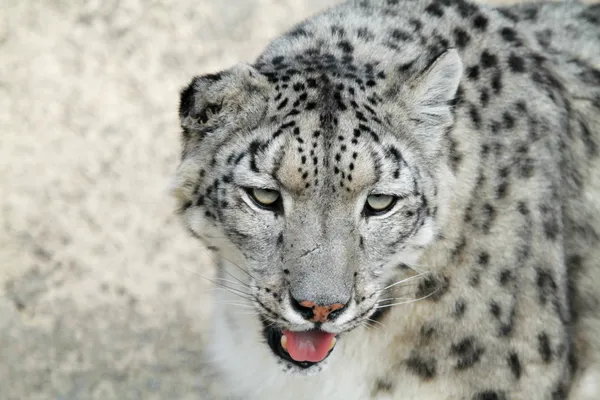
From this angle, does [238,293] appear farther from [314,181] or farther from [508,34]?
[508,34]

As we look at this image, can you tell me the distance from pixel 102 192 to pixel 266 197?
332 centimetres

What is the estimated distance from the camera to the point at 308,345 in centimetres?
341

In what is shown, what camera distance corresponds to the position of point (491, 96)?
12.1ft

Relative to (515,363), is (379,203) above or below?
above

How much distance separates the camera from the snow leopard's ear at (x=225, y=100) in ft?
10.9

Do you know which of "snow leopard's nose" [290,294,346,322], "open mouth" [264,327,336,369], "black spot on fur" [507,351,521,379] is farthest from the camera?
"black spot on fur" [507,351,521,379]

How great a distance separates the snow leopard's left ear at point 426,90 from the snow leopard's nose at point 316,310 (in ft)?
2.56

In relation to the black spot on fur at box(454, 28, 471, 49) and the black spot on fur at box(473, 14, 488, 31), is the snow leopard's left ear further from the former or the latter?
the black spot on fur at box(473, 14, 488, 31)

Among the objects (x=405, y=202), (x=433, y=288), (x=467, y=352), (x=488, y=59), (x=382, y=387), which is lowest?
(x=382, y=387)

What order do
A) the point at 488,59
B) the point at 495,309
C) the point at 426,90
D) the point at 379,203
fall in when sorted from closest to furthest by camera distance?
the point at 379,203 → the point at 426,90 → the point at 495,309 → the point at 488,59

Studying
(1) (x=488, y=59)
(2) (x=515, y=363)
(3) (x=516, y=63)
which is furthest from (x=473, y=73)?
(2) (x=515, y=363)

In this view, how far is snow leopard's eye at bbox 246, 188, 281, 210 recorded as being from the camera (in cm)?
321

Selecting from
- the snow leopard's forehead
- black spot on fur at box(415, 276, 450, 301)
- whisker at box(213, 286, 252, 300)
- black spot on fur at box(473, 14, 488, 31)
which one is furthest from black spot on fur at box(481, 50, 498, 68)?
whisker at box(213, 286, 252, 300)

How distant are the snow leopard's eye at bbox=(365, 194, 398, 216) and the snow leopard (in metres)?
0.01
